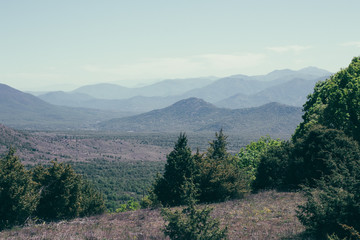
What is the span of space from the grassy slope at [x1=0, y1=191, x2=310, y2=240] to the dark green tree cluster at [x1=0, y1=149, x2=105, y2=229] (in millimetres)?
2509

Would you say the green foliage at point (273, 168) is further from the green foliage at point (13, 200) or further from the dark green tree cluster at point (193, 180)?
the green foliage at point (13, 200)

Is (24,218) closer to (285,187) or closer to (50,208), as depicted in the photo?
(50,208)

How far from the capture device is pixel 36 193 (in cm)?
2347

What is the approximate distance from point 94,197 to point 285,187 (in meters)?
22.5

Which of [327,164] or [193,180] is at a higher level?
[327,164]

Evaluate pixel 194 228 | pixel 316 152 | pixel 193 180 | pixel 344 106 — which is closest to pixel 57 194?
pixel 193 180

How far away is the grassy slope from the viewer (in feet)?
47.4

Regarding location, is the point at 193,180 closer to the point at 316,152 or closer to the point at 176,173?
the point at 176,173

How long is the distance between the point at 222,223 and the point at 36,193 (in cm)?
1468

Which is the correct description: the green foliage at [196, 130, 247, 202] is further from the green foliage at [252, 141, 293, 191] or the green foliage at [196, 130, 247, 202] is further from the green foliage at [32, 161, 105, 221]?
the green foliage at [32, 161, 105, 221]

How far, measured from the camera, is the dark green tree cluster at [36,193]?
2009 centimetres

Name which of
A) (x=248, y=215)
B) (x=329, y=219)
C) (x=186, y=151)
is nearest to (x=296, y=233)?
(x=329, y=219)

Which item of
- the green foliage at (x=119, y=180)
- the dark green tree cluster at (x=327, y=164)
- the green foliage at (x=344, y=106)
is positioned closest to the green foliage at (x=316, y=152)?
the dark green tree cluster at (x=327, y=164)

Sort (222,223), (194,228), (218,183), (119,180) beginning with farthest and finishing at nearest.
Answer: (119,180), (218,183), (222,223), (194,228)
